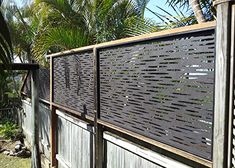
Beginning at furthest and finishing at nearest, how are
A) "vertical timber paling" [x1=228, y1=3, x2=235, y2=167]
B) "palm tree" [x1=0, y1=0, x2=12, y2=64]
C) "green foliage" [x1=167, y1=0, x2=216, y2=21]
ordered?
"green foliage" [x1=167, y1=0, x2=216, y2=21] → "palm tree" [x1=0, y1=0, x2=12, y2=64] → "vertical timber paling" [x1=228, y1=3, x2=235, y2=167]

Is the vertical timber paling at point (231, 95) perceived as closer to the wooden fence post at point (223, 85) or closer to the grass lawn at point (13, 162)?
the wooden fence post at point (223, 85)

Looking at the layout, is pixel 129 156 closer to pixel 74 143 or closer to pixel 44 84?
pixel 74 143

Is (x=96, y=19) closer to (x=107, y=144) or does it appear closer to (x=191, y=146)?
(x=107, y=144)

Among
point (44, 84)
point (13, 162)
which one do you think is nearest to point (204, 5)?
point (44, 84)

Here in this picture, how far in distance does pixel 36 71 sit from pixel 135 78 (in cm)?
388

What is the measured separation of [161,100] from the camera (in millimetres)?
2086

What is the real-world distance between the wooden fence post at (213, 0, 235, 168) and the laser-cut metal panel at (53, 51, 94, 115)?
6.81 feet

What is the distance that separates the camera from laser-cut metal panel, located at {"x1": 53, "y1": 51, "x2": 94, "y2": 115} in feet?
11.6

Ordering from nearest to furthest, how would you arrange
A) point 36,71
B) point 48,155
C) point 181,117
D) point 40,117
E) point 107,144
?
point 181,117, point 107,144, point 48,155, point 36,71, point 40,117

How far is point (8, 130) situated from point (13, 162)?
2.19 metres

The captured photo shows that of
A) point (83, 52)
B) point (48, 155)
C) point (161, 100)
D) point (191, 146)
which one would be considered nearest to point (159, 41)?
point (161, 100)

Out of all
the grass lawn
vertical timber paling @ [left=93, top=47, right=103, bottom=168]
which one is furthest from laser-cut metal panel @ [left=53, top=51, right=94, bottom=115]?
the grass lawn

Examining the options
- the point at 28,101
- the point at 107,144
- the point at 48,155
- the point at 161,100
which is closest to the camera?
the point at 161,100

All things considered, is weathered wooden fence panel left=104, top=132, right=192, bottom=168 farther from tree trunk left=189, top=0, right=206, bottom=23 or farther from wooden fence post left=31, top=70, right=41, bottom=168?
wooden fence post left=31, top=70, right=41, bottom=168
